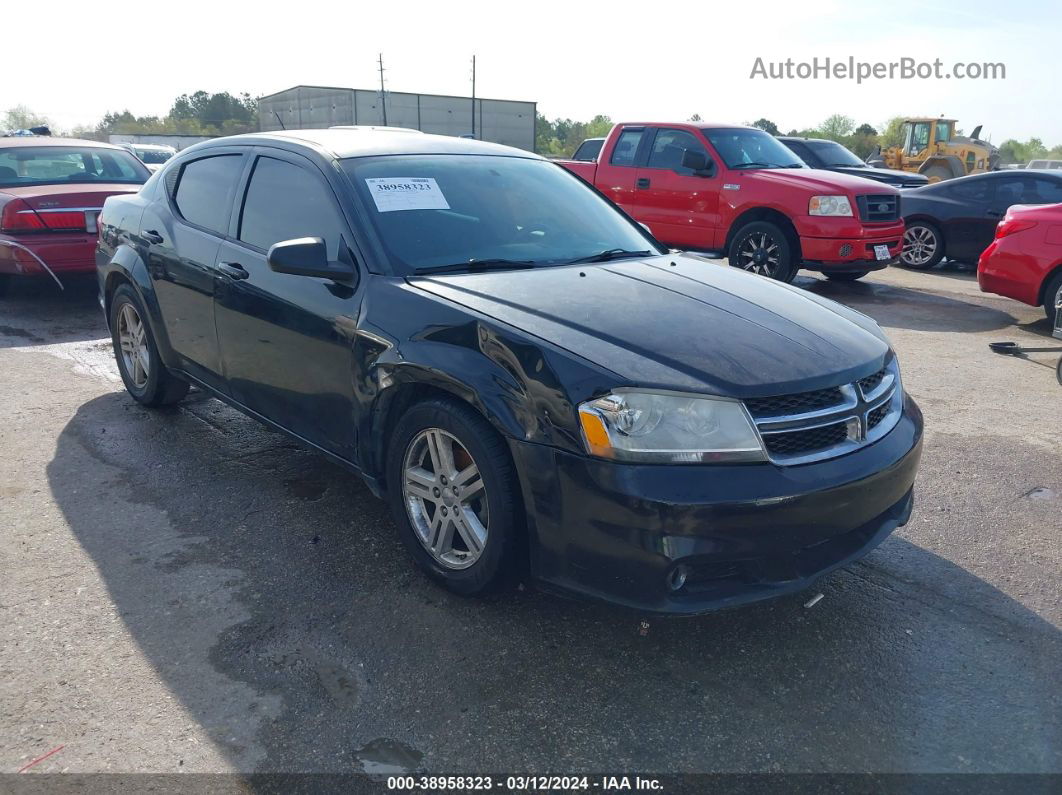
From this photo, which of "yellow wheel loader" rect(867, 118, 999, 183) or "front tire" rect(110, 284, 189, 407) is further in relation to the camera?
"yellow wheel loader" rect(867, 118, 999, 183)

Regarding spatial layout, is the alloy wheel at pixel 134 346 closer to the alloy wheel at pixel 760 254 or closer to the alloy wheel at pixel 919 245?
the alloy wheel at pixel 760 254

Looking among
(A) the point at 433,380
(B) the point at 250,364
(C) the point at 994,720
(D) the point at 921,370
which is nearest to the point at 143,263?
(B) the point at 250,364

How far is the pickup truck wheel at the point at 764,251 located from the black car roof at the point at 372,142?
577 cm

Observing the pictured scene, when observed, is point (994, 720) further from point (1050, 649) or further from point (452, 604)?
point (452, 604)

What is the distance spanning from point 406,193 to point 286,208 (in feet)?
2.09

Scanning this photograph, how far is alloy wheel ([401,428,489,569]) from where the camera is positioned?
308cm

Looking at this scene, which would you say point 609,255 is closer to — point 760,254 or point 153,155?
point 760,254

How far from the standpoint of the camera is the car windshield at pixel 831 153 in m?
16.0

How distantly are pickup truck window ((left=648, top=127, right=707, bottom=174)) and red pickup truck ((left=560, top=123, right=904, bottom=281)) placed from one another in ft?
0.04

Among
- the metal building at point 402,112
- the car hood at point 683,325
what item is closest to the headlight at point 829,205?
the car hood at point 683,325

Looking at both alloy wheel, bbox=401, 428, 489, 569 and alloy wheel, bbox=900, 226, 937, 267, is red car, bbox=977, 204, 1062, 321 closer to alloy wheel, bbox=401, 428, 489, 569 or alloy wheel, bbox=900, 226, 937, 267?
alloy wheel, bbox=900, 226, 937, 267

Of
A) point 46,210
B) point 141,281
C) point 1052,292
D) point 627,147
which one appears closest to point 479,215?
point 141,281

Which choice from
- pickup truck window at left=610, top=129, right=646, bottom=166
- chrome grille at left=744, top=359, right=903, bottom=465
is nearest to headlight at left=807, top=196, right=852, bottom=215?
pickup truck window at left=610, top=129, right=646, bottom=166

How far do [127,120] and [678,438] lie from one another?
331ft
